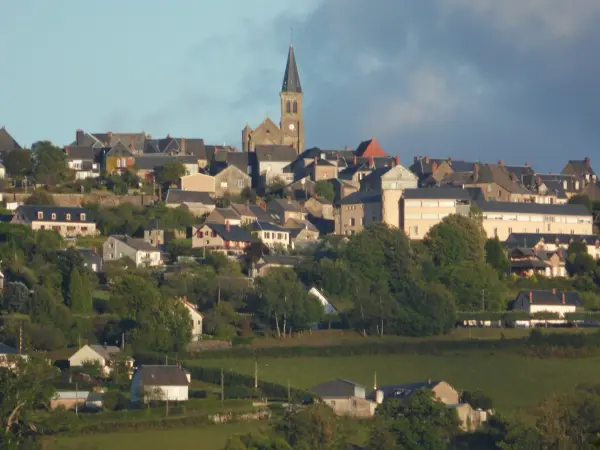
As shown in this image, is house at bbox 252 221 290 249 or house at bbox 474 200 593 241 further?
house at bbox 474 200 593 241

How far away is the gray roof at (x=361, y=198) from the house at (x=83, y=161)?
13.4 meters

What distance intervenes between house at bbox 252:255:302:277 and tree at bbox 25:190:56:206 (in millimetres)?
12218

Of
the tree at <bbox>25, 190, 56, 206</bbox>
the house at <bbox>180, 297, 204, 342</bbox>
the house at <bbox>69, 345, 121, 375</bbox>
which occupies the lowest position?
the house at <bbox>69, 345, 121, 375</bbox>

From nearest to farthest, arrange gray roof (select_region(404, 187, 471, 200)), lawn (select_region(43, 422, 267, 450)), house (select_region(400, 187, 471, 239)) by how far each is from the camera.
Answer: lawn (select_region(43, 422, 267, 450))
house (select_region(400, 187, 471, 239))
gray roof (select_region(404, 187, 471, 200))

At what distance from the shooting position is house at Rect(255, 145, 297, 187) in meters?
97.5

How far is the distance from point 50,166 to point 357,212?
1567 centimetres

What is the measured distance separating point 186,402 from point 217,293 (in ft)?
50.6

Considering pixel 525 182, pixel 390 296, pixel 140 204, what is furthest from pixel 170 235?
pixel 525 182

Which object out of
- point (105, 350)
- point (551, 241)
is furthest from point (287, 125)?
point (105, 350)

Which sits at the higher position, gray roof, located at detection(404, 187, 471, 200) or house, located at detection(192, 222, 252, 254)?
gray roof, located at detection(404, 187, 471, 200)

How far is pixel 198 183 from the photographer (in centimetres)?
9206

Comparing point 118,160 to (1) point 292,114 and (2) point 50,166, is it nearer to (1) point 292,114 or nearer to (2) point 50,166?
(2) point 50,166

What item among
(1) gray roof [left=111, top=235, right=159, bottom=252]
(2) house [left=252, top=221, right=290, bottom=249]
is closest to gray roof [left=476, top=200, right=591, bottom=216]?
(2) house [left=252, top=221, right=290, bottom=249]

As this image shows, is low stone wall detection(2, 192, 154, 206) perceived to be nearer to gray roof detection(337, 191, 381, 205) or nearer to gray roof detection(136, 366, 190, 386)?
gray roof detection(337, 191, 381, 205)
